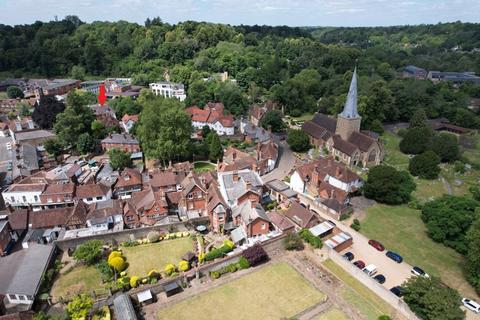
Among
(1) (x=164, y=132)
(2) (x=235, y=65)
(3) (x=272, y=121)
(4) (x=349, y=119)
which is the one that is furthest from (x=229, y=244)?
(2) (x=235, y=65)

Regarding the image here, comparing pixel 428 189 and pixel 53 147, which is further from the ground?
pixel 53 147

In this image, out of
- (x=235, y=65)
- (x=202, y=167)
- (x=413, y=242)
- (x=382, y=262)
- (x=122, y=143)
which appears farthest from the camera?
(x=235, y=65)

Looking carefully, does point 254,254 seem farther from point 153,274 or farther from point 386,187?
point 386,187

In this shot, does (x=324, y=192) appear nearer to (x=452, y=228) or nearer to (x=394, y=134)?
(x=452, y=228)

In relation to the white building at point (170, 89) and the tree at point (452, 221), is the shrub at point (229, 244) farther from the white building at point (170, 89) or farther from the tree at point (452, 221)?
the white building at point (170, 89)

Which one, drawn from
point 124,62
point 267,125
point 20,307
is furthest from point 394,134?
point 124,62

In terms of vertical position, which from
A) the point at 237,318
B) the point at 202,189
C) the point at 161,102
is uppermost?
the point at 161,102

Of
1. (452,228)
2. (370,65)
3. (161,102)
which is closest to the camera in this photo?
(452,228)
